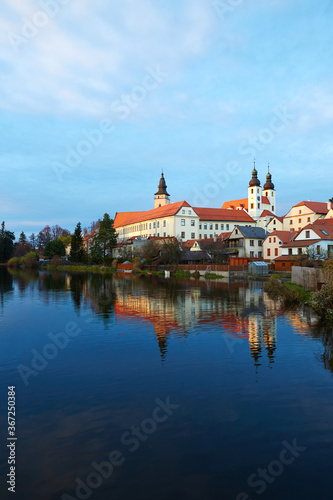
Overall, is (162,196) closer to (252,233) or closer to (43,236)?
(252,233)

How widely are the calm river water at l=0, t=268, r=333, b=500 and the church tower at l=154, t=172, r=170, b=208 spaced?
10724 centimetres

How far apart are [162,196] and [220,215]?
80.5 ft

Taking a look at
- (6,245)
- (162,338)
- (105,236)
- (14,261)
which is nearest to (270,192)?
(105,236)

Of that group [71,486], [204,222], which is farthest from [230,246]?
[71,486]

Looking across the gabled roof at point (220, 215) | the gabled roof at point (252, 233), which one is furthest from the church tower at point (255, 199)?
the gabled roof at point (252, 233)

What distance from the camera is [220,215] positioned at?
108m

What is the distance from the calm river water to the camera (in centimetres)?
607

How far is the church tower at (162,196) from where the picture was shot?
12269 centimetres

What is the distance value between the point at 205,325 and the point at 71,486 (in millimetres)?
13127

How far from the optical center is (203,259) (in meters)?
73.1

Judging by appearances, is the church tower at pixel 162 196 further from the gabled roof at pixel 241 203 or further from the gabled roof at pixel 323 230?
the gabled roof at pixel 323 230

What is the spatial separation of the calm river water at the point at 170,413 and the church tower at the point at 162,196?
107 meters

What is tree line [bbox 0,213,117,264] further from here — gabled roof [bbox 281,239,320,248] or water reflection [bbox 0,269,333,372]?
water reflection [bbox 0,269,333,372]

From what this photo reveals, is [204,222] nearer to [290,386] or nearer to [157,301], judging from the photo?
[157,301]
